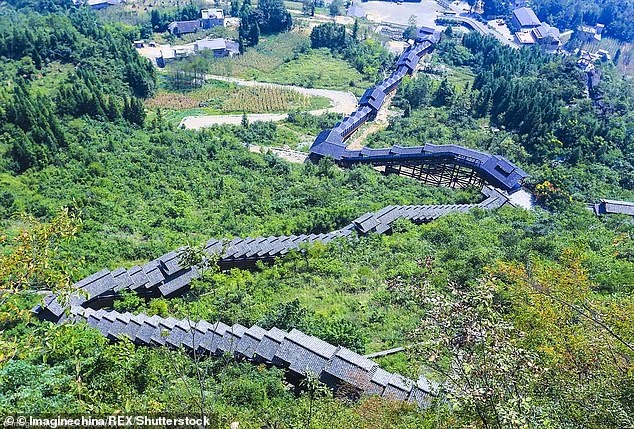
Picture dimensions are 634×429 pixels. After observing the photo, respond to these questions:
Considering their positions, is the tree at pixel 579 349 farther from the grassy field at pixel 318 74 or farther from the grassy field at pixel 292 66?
the grassy field at pixel 318 74

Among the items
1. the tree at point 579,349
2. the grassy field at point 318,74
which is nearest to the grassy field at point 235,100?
the grassy field at point 318,74

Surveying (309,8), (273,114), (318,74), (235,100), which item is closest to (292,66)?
(318,74)

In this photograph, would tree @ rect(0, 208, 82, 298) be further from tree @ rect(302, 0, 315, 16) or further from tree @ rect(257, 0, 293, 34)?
tree @ rect(302, 0, 315, 16)

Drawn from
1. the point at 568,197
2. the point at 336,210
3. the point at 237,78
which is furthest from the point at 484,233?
the point at 237,78

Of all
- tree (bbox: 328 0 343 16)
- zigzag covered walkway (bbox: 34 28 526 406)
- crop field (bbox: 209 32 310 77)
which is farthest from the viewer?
tree (bbox: 328 0 343 16)

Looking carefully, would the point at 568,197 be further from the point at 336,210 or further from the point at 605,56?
the point at 605,56

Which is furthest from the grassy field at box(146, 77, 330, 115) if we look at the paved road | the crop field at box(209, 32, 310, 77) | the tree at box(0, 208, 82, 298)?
the tree at box(0, 208, 82, 298)
